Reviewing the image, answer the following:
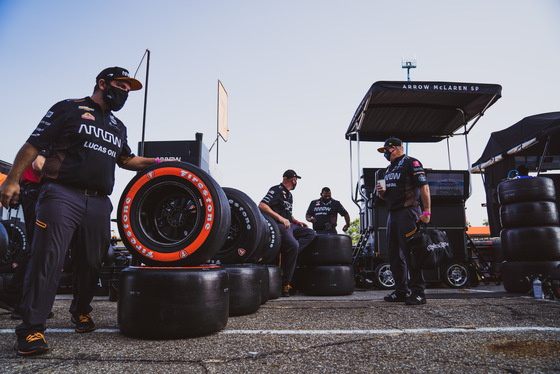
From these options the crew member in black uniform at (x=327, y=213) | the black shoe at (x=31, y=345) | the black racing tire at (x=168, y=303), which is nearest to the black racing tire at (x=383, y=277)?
the crew member in black uniform at (x=327, y=213)

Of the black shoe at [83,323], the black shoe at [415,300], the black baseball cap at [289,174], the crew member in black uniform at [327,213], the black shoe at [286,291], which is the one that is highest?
the black baseball cap at [289,174]

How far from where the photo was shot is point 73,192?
2518 millimetres

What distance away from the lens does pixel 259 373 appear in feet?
5.72

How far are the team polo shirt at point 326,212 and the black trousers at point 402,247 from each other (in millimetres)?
3396

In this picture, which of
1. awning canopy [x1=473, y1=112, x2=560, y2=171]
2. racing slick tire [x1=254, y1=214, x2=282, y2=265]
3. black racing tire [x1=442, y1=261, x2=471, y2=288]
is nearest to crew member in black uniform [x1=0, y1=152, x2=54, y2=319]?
racing slick tire [x1=254, y1=214, x2=282, y2=265]

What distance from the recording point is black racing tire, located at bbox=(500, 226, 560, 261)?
543 centimetres

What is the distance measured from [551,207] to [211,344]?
18.0 feet

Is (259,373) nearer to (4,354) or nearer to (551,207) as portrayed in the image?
(4,354)

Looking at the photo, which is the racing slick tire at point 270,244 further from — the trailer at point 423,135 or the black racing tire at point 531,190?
the black racing tire at point 531,190

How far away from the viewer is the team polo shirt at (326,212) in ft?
26.9

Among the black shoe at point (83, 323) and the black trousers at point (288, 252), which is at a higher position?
the black trousers at point (288, 252)

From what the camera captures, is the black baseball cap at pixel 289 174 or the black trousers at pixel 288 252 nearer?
the black trousers at pixel 288 252

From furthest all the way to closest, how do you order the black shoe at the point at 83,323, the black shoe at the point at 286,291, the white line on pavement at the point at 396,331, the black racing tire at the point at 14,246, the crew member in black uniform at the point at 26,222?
the black shoe at the point at 286,291 → the black racing tire at the point at 14,246 → the crew member in black uniform at the point at 26,222 → the black shoe at the point at 83,323 → the white line on pavement at the point at 396,331

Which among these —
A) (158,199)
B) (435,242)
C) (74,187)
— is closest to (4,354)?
(74,187)
